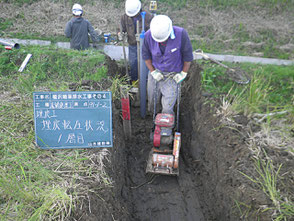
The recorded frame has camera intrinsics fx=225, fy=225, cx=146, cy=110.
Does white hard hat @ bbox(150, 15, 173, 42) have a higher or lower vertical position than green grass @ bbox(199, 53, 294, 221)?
higher

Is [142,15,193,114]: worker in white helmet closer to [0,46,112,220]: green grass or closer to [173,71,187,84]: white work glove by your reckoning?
[173,71,187,84]: white work glove

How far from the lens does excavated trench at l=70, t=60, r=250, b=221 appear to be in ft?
9.78

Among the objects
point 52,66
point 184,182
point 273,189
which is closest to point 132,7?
point 52,66

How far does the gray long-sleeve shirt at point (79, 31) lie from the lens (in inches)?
224

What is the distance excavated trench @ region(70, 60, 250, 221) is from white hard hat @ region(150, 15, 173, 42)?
4.45 ft

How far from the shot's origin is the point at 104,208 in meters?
2.51

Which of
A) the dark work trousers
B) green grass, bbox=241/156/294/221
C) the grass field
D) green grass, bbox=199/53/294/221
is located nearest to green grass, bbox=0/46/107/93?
the grass field

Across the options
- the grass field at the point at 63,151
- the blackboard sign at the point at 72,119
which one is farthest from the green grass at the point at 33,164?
the blackboard sign at the point at 72,119

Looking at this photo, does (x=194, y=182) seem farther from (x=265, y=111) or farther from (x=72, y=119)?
(x=72, y=119)

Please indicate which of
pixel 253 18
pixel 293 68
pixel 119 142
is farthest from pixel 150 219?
pixel 253 18

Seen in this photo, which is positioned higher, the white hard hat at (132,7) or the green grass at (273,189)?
the white hard hat at (132,7)

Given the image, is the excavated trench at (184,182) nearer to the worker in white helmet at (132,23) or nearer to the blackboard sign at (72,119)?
the blackboard sign at (72,119)

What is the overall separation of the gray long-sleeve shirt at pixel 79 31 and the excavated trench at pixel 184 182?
272cm

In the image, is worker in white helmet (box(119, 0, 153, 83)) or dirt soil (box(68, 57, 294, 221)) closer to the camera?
dirt soil (box(68, 57, 294, 221))
